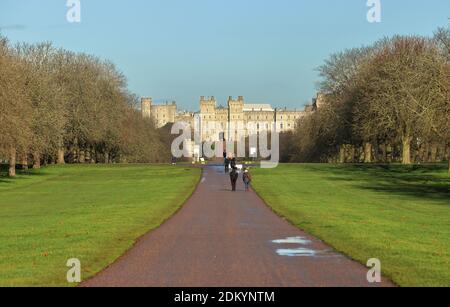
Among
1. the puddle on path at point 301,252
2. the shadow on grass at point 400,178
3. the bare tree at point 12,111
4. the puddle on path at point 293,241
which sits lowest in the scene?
the shadow on grass at point 400,178

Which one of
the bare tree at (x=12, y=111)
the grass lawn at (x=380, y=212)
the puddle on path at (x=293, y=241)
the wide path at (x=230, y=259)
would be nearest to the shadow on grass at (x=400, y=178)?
the grass lawn at (x=380, y=212)

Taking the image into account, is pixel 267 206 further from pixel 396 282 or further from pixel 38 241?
Result: pixel 396 282

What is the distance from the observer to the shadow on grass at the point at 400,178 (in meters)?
49.4

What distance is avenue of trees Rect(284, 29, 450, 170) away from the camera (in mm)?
56406

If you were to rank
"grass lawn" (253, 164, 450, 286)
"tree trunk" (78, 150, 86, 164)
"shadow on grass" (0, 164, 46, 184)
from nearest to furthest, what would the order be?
"grass lawn" (253, 164, 450, 286) < "shadow on grass" (0, 164, 46, 184) < "tree trunk" (78, 150, 86, 164)

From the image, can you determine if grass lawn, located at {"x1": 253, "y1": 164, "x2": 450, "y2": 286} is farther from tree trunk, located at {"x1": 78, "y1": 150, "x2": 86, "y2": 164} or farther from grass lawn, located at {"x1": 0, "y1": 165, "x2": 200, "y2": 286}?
tree trunk, located at {"x1": 78, "y1": 150, "x2": 86, "y2": 164}

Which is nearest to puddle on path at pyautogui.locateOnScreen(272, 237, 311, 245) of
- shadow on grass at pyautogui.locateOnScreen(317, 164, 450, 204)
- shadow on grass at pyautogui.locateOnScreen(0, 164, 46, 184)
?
shadow on grass at pyautogui.locateOnScreen(317, 164, 450, 204)

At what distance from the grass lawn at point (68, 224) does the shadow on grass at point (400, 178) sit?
1363cm

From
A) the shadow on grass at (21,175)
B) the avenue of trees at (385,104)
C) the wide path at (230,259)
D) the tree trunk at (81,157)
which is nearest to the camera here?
the wide path at (230,259)

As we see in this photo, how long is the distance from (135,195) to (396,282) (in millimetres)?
32173

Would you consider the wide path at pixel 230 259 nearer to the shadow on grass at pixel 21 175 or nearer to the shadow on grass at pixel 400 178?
the shadow on grass at pixel 400 178

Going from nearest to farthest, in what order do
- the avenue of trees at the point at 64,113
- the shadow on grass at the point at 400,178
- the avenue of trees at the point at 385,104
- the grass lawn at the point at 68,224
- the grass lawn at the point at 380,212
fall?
the grass lawn at the point at 68,224
the grass lawn at the point at 380,212
the shadow on grass at the point at 400,178
the avenue of trees at the point at 385,104
the avenue of trees at the point at 64,113

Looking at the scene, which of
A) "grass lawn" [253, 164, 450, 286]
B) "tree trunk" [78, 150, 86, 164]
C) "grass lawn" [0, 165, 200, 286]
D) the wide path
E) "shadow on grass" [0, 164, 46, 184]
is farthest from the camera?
"tree trunk" [78, 150, 86, 164]

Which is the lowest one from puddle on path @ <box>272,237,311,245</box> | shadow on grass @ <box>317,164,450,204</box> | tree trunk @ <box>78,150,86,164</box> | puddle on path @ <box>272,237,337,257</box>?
shadow on grass @ <box>317,164,450,204</box>
